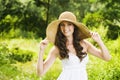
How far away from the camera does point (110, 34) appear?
22.4m

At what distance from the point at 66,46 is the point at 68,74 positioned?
0.28m

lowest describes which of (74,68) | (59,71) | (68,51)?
(59,71)

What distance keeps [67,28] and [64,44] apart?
164mm

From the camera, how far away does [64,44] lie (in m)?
4.63

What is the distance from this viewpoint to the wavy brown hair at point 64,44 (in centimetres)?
458

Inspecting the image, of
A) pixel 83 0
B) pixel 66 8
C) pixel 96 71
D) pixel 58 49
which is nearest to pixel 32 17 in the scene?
pixel 66 8

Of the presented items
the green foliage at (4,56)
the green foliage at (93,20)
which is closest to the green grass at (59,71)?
the green foliage at (4,56)

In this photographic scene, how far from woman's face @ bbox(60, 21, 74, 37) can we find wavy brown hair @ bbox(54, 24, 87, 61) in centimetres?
6

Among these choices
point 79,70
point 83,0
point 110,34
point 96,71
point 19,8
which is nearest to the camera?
point 79,70

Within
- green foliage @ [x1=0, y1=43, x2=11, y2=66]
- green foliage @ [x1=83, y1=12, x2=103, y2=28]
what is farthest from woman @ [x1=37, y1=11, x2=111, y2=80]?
green foliage @ [x1=83, y1=12, x2=103, y2=28]

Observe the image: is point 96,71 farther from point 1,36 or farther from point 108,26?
point 1,36

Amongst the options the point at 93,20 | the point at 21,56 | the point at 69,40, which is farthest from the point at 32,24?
the point at 69,40

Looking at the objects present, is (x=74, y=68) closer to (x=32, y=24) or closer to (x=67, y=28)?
(x=67, y=28)

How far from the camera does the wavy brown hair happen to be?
458 centimetres
